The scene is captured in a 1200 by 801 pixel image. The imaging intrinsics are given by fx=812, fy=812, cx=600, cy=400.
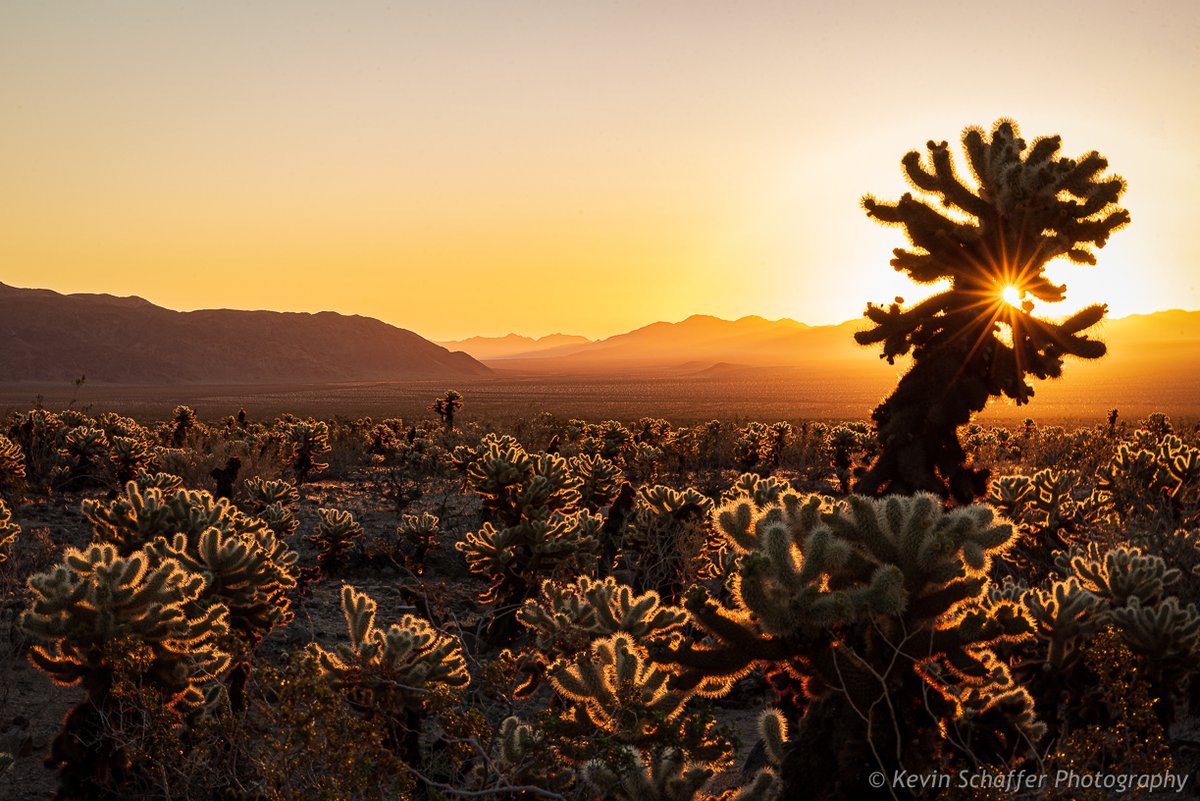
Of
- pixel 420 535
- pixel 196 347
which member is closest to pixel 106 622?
pixel 420 535

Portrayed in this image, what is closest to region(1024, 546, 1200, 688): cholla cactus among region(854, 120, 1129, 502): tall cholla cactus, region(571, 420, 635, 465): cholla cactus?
region(854, 120, 1129, 502): tall cholla cactus

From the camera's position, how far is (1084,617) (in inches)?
181

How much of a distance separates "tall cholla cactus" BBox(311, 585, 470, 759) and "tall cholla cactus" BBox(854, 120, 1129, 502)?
2.58 m

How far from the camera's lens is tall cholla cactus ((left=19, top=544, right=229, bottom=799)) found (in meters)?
4.17

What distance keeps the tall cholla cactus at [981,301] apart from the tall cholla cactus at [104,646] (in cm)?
390

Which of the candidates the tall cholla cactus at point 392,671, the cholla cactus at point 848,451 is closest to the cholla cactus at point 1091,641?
the tall cholla cactus at point 392,671

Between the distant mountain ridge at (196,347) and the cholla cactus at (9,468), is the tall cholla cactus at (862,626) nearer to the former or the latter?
the cholla cactus at (9,468)

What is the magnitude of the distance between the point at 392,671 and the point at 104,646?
1.49 metres

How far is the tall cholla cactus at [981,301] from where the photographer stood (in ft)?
15.7

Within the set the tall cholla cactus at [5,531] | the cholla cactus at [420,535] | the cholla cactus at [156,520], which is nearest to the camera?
the cholla cactus at [156,520]

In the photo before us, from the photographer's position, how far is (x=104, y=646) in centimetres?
417

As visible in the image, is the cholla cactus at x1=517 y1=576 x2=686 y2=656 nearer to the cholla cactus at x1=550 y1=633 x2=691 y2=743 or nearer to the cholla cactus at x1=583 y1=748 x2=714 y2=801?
the cholla cactus at x1=550 y1=633 x2=691 y2=743

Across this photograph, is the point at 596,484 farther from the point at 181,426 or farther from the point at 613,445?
the point at 181,426

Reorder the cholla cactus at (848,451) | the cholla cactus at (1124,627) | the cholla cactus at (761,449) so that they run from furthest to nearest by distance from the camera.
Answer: the cholla cactus at (761,449)
the cholla cactus at (848,451)
the cholla cactus at (1124,627)
